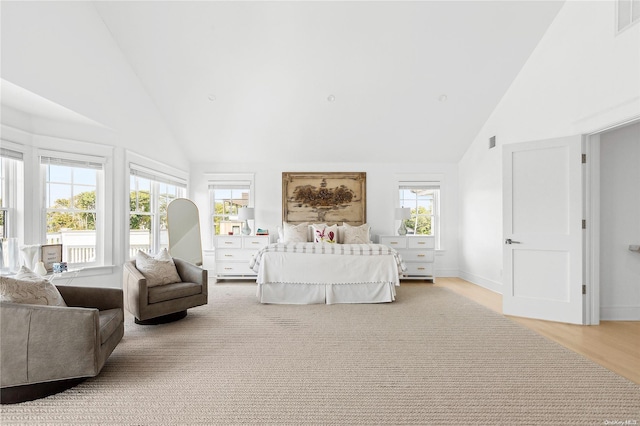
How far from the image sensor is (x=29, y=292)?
203cm

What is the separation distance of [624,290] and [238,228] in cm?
567

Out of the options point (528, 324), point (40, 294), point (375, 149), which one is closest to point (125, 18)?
point (40, 294)

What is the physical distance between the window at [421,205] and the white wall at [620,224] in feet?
8.95

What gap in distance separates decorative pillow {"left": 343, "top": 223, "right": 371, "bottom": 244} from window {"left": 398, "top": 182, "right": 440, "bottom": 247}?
40.2 inches

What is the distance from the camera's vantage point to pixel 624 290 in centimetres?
335

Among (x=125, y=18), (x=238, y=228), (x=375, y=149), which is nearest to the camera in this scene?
(x=125, y=18)

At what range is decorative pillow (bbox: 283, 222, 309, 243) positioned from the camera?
17.7ft

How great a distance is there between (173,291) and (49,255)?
1.26 metres

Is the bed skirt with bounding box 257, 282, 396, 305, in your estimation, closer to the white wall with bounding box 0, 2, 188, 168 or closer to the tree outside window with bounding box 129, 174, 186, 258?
the tree outside window with bounding box 129, 174, 186, 258

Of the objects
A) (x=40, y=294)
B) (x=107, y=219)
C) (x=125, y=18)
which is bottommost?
(x=40, y=294)

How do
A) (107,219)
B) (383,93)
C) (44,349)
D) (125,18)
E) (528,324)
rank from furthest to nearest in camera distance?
1. (383,93)
2. (107,219)
3. (125,18)
4. (528,324)
5. (44,349)

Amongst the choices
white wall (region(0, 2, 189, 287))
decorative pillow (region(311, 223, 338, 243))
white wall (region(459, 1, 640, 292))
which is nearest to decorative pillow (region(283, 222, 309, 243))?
decorative pillow (region(311, 223, 338, 243))

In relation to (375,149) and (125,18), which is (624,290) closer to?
(375,149)

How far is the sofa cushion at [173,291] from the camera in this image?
3041 mm
